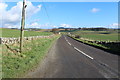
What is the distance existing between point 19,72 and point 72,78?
247cm

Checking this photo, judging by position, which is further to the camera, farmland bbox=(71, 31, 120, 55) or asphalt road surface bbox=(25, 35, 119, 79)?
farmland bbox=(71, 31, 120, 55)

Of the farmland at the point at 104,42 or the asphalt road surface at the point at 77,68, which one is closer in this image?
the asphalt road surface at the point at 77,68

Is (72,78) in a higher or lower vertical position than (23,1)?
lower

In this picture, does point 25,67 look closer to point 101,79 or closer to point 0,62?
point 0,62

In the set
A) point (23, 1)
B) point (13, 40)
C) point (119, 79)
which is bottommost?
point (119, 79)

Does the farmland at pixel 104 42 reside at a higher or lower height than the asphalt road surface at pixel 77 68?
higher

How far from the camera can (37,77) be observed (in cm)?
643

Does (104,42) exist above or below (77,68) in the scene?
above

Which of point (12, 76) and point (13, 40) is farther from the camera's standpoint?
point (13, 40)

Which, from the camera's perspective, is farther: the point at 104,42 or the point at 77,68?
the point at 104,42

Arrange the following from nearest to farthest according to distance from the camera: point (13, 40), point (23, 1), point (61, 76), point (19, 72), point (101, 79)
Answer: point (101, 79) → point (61, 76) → point (19, 72) → point (23, 1) → point (13, 40)

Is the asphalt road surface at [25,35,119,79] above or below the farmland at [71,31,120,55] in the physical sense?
below

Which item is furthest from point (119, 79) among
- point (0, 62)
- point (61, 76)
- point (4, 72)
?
point (0, 62)

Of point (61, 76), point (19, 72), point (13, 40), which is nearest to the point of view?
point (61, 76)
